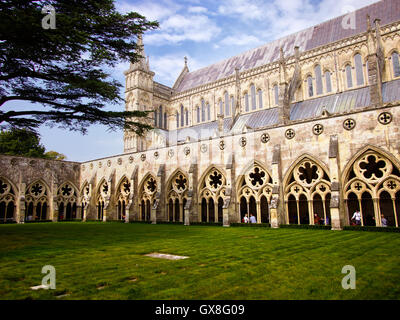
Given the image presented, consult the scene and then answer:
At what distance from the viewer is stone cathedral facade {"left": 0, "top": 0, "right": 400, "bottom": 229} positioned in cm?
1617

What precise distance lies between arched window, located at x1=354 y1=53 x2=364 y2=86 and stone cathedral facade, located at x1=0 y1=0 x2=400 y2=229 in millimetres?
92

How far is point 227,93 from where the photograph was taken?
117 ft

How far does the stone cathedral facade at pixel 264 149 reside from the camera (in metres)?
16.2

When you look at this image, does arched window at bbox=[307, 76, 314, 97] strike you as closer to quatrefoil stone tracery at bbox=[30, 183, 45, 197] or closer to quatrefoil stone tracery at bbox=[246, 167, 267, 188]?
quatrefoil stone tracery at bbox=[246, 167, 267, 188]

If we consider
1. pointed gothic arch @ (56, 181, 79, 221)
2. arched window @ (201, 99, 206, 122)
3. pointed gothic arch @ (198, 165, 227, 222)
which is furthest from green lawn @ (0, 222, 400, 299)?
arched window @ (201, 99, 206, 122)

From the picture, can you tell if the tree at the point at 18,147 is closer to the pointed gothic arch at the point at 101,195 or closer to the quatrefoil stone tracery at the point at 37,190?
the quatrefoil stone tracery at the point at 37,190

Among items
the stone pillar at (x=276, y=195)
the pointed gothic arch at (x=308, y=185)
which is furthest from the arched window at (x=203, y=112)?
the pointed gothic arch at (x=308, y=185)

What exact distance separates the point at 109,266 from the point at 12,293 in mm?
2032

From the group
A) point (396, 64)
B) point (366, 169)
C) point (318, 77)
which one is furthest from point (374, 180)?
point (318, 77)

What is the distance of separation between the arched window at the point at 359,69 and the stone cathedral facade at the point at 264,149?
0.30 feet

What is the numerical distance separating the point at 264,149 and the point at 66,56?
13027 mm

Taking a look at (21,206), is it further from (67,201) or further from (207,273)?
(207,273)
